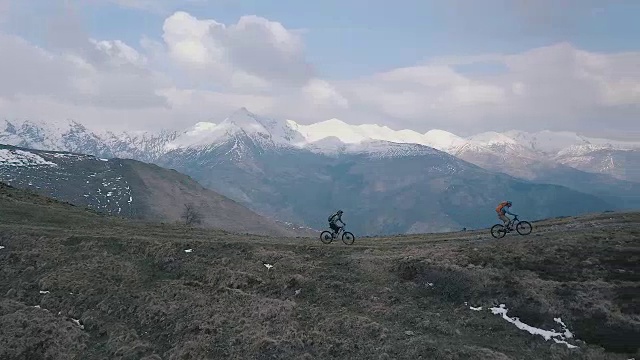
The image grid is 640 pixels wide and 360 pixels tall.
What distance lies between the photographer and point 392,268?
115 feet

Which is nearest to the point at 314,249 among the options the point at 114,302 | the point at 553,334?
the point at 114,302

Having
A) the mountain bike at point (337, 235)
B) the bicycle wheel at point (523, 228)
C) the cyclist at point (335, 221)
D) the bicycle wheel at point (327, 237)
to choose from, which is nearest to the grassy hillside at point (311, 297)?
the cyclist at point (335, 221)

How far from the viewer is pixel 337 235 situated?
156 feet

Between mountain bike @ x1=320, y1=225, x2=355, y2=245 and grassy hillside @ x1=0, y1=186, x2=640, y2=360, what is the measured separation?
505cm

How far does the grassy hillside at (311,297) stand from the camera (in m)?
27.1

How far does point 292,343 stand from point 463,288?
1137cm

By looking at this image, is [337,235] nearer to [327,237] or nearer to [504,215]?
[327,237]

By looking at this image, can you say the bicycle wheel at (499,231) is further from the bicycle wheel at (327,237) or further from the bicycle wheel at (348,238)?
the bicycle wheel at (327,237)

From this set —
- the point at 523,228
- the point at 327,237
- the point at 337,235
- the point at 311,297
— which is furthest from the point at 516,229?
the point at 311,297

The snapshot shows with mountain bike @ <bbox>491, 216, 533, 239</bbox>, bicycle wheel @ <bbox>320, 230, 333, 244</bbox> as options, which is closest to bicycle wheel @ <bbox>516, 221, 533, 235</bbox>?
mountain bike @ <bbox>491, 216, 533, 239</bbox>

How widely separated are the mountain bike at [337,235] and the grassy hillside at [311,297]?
505cm

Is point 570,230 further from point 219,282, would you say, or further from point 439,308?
point 219,282

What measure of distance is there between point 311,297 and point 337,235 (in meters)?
15.9

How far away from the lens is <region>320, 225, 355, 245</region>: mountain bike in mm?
46656
